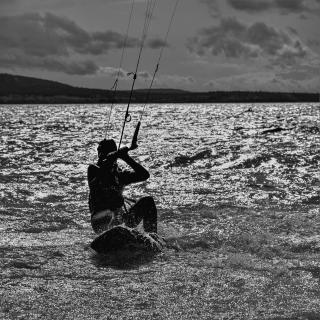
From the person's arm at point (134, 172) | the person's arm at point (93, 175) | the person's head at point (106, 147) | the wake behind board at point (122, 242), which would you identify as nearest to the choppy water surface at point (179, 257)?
the wake behind board at point (122, 242)

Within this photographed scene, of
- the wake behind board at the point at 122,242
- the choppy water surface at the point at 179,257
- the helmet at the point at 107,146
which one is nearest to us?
the choppy water surface at the point at 179,257

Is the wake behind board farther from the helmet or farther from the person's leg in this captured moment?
the helmet

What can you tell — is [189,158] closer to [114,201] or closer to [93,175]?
[114,201]

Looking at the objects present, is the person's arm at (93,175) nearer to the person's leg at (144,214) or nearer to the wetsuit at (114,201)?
the wetsuit at (114,201)

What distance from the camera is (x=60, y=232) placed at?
479 inches

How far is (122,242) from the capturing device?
32.1ft

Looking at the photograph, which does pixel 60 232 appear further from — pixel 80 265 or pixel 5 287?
pixel 5 287

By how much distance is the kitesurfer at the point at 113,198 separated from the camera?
1062cm

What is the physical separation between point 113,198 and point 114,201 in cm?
8

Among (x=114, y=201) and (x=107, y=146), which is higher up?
(x=107, y=146)

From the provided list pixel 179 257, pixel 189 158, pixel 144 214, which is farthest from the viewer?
pixel 189 158

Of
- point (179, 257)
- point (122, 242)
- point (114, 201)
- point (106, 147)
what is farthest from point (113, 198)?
point (179, 257)

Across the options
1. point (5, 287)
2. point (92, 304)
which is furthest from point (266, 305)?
point (5, 287)

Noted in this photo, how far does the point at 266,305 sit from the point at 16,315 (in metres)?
3.47
